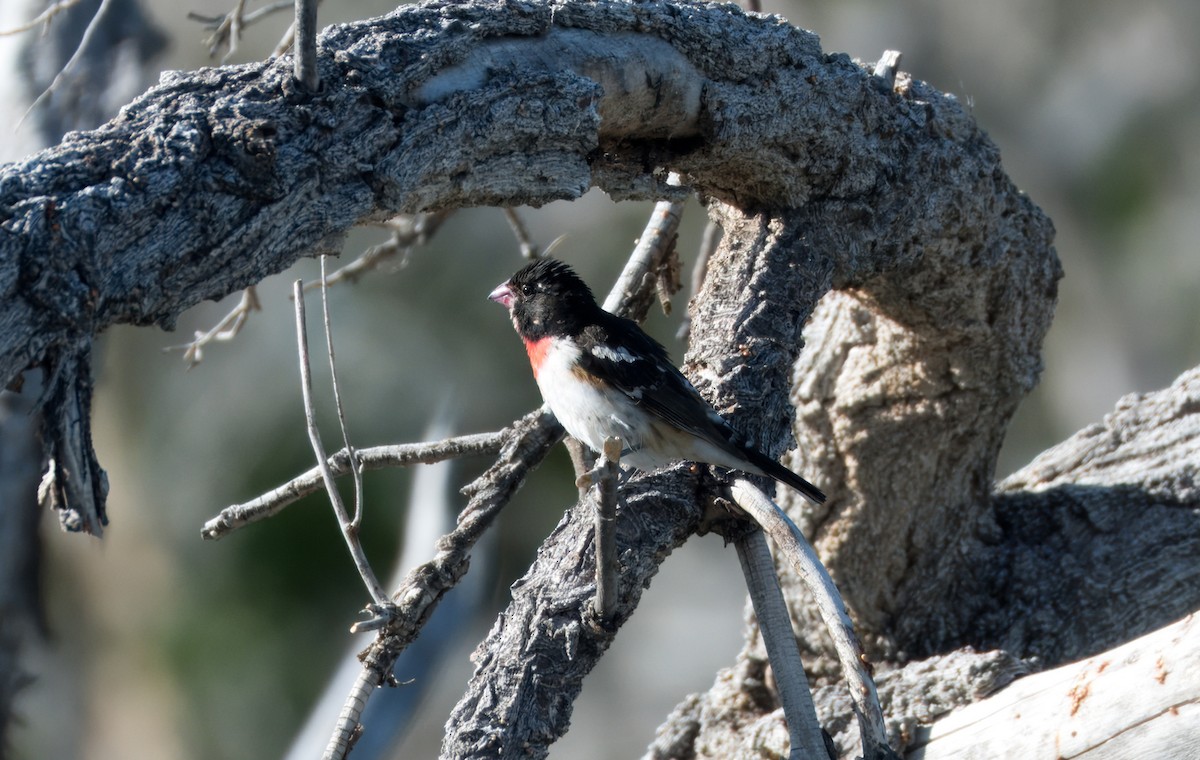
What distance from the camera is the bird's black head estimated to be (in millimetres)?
3053

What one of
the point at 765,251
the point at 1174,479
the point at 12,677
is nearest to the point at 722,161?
the point at 765,251

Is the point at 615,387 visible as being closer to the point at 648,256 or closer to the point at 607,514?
the point at 648,256

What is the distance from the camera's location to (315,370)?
970cm

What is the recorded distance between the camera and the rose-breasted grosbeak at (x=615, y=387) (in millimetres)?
2439

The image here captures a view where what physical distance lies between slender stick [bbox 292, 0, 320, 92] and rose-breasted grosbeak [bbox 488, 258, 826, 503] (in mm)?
1016

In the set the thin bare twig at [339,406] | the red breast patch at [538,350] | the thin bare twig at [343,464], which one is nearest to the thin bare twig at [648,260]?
the red breast patch at [538,350]

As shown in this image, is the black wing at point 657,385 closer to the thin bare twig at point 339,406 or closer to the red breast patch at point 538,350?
the red breast patch at point 538,350

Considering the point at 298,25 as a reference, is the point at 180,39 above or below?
above

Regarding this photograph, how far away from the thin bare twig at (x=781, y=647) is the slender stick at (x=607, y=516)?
0.42 meters

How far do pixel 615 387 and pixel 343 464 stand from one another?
670 millimetres

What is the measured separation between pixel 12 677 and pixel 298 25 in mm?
8534

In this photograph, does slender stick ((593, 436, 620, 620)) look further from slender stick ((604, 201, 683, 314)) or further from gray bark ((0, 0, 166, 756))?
gray bark ((0, 0, 166, 756))

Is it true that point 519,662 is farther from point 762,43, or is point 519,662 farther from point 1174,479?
point 1174,479

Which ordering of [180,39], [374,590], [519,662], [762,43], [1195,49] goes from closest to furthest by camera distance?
[519,662] < [374,590] < [762,43] < [180,39] < [1195,49]
